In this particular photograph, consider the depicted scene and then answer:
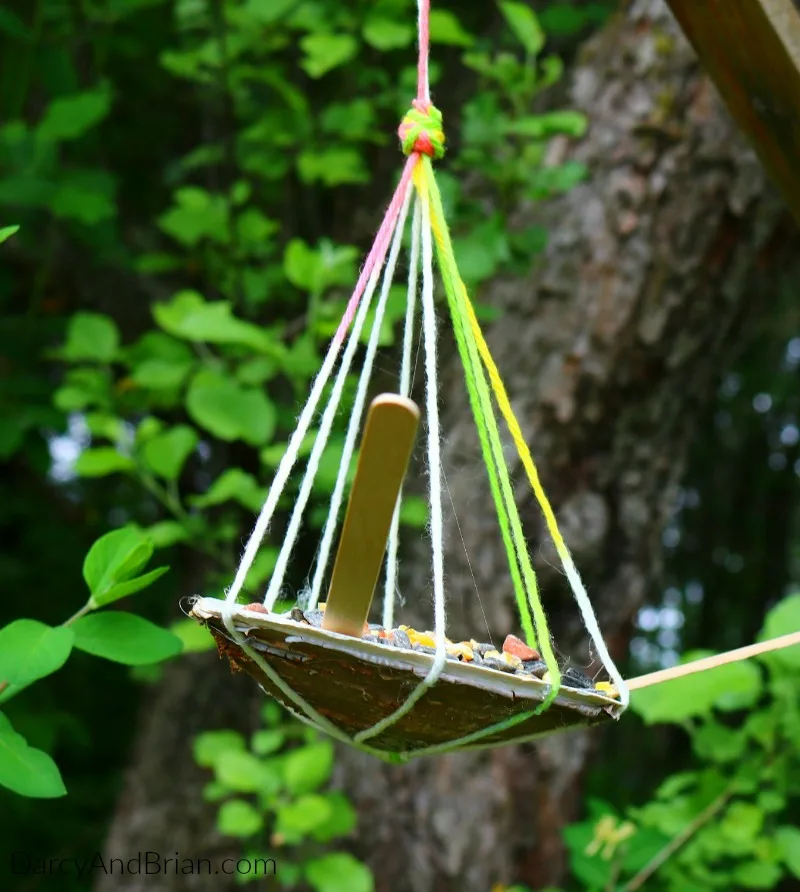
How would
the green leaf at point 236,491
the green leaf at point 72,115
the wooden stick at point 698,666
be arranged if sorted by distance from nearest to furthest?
the wooden stick at point 698,666, the green leaf at point 236,491, the green leaf at point 72,115

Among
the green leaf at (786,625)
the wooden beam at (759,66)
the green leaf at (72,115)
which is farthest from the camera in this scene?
the green leaf at (72,115)

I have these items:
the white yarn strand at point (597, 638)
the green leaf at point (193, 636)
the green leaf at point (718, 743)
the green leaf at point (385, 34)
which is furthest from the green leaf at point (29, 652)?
the green leaf at point (385, 34)

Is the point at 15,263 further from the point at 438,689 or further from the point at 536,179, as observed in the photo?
the point at 438,689

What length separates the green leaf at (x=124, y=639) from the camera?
549mm

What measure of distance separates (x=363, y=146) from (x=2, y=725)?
46.1 inches

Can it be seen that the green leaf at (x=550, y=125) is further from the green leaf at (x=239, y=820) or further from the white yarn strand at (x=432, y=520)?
the green leaf at (x=239, y=820)

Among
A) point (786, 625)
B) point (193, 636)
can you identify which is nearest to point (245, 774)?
point (193, 636)

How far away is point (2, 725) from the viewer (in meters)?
0.49

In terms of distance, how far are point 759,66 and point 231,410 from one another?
632mm

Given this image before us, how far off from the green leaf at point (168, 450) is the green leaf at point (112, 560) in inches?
19.2

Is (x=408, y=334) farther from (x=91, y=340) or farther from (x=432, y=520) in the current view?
(x=91, y=340)

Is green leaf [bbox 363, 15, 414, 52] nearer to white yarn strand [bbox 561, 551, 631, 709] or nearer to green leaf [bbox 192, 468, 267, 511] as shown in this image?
green leaf [bbox 192, 468, 267, 511]

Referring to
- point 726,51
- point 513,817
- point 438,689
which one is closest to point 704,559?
point 513,817

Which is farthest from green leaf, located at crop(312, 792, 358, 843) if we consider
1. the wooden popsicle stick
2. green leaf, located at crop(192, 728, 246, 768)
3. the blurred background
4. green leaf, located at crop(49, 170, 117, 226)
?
green leaf, located at crop(49, 170, 117, 226)
